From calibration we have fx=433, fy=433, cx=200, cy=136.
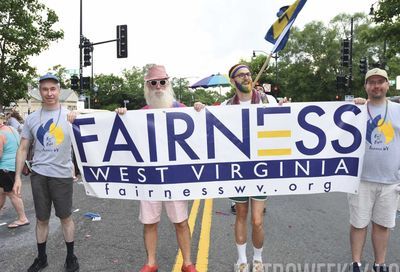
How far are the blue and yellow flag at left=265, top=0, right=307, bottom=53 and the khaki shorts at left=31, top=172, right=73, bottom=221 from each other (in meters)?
2.73

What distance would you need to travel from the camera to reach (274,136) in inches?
166

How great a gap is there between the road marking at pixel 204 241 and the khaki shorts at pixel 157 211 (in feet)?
1.93

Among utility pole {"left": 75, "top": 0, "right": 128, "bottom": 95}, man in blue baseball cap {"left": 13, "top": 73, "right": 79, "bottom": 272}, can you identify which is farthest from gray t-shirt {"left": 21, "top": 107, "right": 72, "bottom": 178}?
utility pole {"left": 75, "top": 0, "right": 128, "bottom": 95}

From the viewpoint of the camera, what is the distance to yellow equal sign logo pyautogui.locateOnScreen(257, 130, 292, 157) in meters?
4.21

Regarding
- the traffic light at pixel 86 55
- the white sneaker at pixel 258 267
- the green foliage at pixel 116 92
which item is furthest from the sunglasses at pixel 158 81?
the green foliage at pixel 116 92

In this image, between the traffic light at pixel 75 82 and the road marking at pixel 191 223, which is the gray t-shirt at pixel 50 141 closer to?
the road marking at pixel 191 223

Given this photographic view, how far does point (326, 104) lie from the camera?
13.9 feet

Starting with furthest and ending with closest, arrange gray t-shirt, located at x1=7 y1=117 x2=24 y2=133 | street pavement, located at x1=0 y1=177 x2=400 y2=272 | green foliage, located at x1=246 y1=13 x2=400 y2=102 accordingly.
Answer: green foliage, located at x1=246 y1=13 x2=400 y2=102
gray t-shirt, located at x1=7 y1=117 x2=24 y2=133
street pavement, located at x1=0 y1=177 x2=400 y2=272

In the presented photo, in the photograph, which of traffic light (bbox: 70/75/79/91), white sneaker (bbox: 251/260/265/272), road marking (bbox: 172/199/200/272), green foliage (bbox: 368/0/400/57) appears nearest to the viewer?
white sneaker (bbox: 251/260/265/272)

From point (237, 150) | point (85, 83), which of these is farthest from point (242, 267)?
point (85, 83)

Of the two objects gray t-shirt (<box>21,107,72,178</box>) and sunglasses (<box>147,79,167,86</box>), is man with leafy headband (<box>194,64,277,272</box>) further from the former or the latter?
gray t-shirt (<box>21,107,72,178</box>)

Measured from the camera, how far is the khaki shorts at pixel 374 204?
393 cm

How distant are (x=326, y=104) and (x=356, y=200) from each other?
957mm

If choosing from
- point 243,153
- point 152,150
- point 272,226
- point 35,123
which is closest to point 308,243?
point 272,226
